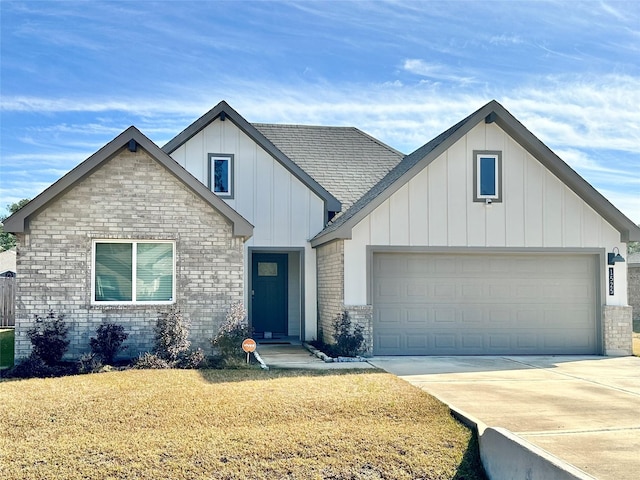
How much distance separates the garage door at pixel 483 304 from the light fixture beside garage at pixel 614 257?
39 centimetres

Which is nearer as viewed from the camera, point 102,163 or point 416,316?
point 102,163

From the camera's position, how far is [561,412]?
848 centimetres

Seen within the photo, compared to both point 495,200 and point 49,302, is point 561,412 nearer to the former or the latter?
point 495,200

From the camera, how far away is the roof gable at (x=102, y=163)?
1230 cm

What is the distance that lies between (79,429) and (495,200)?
10429mm

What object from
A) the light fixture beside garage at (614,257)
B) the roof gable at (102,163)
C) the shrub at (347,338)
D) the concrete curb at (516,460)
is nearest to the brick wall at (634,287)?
the light fixture beside garage at (614,257)

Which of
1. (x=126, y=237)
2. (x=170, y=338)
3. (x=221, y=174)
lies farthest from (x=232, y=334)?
(x=221, y=174)

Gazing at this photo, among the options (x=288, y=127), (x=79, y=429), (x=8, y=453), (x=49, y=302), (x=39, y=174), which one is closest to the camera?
(x=8, y=453)

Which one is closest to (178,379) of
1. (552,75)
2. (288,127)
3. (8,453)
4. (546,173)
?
(8,453)

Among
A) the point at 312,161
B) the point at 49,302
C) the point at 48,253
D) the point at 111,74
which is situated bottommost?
the point at 49,302

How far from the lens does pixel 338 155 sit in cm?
2020

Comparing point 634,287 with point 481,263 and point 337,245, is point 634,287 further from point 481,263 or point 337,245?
point 337,245

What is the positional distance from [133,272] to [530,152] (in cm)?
927

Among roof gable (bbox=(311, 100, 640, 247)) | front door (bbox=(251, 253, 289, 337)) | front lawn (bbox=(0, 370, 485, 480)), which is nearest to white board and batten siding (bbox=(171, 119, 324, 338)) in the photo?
front door (bbox=(251, 253, 289, 337))
